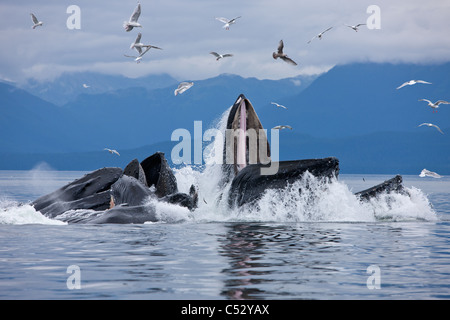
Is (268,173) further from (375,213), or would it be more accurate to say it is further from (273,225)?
(375,213)

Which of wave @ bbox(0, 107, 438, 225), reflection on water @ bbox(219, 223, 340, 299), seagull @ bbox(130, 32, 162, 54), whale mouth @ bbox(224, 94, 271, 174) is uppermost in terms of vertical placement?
seagull @ bbox(130, 32, 162, 54)

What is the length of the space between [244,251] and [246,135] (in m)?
5.76

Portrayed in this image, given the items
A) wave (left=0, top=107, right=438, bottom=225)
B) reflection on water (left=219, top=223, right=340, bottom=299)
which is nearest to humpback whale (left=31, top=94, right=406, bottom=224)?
wave (left=0, top=107, right=438, bottom=225)

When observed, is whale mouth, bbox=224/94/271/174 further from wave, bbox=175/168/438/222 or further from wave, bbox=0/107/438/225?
wave, bbox=175/168/438/222

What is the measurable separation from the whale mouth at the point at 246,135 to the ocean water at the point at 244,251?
1.12 m

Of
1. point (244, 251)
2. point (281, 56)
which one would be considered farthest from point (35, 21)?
point (244, 251)

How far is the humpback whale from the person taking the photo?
755 inches

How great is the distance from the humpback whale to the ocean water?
0.31 m

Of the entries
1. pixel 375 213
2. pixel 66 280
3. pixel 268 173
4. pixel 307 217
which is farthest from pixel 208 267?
pixel 375 213

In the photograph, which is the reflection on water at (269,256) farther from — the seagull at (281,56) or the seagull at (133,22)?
the seagull at (133,22)

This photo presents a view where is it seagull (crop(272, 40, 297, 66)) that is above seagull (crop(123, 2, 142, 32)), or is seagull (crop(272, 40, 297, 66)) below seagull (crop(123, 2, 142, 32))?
below
